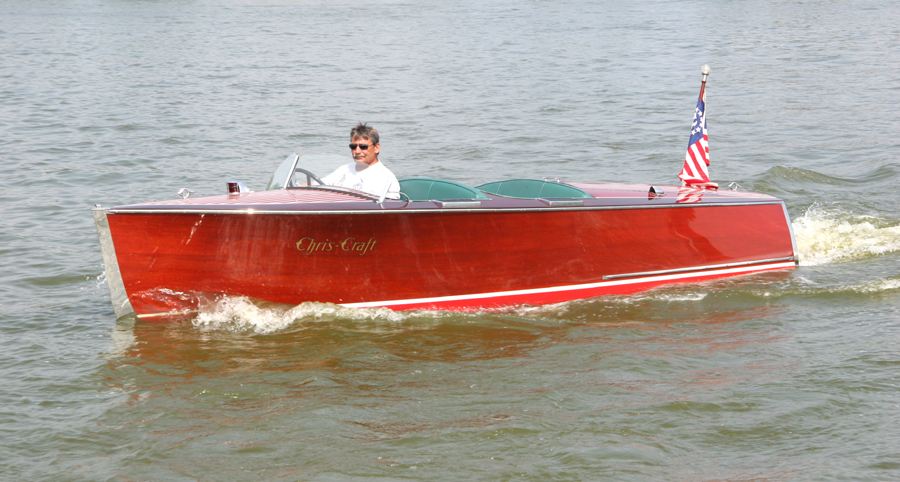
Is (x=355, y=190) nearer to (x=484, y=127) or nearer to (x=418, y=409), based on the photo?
(x=418, y=409)

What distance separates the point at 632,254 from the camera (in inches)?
272

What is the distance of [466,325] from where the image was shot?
6.34m

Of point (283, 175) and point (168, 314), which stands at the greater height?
point (283, 175)

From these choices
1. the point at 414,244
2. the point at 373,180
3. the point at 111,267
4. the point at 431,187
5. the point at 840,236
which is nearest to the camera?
the point at 111,267

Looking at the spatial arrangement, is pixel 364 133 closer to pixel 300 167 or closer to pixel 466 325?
pixel 300 167

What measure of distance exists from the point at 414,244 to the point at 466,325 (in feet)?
2.58

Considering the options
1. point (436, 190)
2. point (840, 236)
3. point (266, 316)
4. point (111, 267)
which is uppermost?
point (436, 190)

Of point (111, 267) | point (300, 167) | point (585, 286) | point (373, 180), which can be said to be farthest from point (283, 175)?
point (585, 286)

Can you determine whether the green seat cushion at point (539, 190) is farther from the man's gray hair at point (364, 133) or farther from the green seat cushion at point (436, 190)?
the man's gray hair at point (364, 133)

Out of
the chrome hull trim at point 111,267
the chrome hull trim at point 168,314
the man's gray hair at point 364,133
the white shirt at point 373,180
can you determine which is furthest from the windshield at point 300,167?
the chrome hull trim at point 111,267

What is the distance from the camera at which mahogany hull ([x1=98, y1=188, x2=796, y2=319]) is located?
5711 millimetres

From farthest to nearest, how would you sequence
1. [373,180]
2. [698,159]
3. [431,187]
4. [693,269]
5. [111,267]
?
[698,159] < [693,269] < [431,187] < [373,180] < [111,267]

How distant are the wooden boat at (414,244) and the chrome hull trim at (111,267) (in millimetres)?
10

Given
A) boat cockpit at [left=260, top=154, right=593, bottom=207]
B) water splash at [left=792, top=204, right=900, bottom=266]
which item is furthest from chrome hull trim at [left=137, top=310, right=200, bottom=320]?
water splash at [left=792, top=204, right=900, bottom=266]
